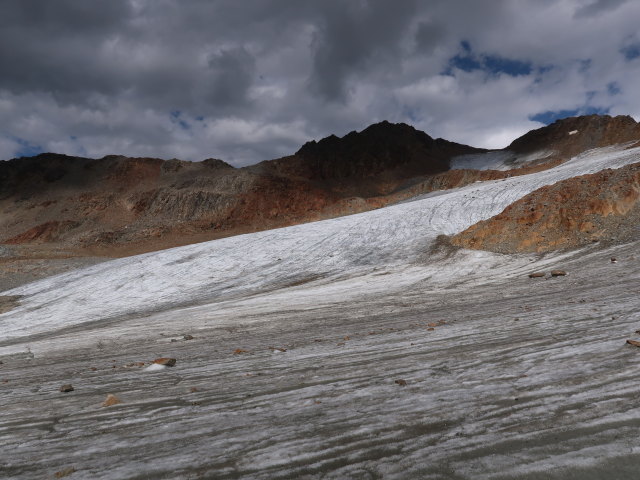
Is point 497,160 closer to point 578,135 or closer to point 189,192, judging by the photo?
point 578,135

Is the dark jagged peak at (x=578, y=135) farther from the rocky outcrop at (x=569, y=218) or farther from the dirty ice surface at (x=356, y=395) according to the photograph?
the dirty ice surface at (x=356, y=395)

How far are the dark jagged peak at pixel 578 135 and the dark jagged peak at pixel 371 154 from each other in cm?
2044

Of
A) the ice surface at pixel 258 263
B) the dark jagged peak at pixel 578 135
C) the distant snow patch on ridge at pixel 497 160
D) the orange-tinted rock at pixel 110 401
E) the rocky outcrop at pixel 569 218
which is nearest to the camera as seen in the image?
the orange-tinted rock at pixel 110 401

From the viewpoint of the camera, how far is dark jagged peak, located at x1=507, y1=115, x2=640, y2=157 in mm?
85750

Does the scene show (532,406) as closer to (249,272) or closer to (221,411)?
(221,411)

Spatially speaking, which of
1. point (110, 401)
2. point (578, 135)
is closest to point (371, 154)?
point (578, 135)

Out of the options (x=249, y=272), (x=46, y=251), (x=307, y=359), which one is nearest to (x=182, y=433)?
(x=307, y=359)

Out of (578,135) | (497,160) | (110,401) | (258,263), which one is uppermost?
(578,135)

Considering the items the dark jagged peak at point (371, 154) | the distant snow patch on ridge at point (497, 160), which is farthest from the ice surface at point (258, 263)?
the dark jagged peak at point (371, 154)

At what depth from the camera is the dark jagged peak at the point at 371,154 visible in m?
106

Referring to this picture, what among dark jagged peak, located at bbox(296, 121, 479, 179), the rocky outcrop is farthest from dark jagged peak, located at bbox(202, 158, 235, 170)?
the rocky outcrop

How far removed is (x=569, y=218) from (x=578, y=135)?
86.7 meters

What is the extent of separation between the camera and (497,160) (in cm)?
10106

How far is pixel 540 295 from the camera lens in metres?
10.3
